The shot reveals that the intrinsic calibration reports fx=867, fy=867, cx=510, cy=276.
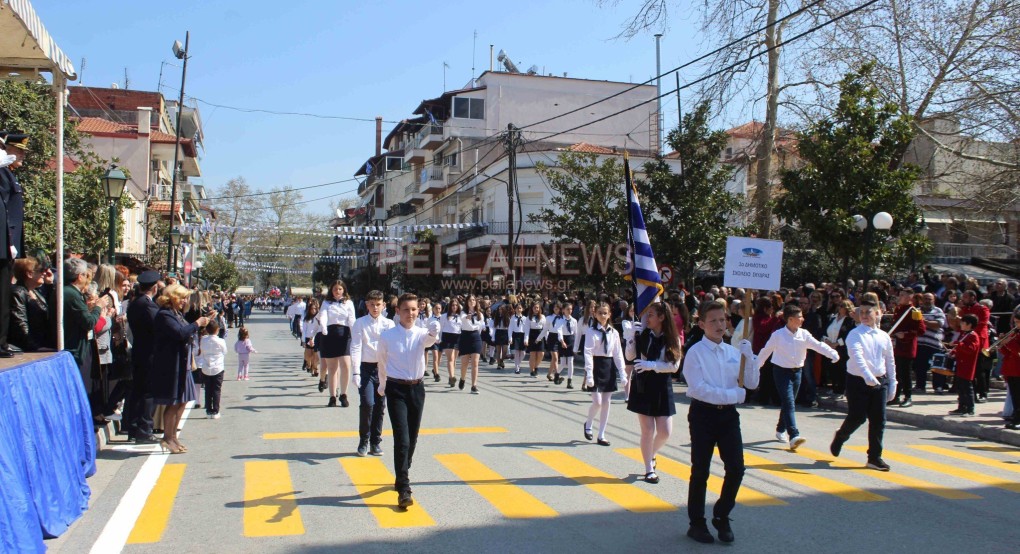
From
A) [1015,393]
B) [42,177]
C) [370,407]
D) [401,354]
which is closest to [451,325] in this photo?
[370,407]

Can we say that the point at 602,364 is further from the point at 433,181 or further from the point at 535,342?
the point at 433,181

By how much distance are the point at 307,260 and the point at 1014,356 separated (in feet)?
290

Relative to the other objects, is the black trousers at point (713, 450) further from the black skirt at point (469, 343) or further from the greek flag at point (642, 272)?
the black skirt at point (469, 343)

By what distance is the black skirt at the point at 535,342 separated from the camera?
20.7m

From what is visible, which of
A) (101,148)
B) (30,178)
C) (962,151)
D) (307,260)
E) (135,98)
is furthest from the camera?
(307,260)

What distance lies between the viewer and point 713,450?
6.27 m

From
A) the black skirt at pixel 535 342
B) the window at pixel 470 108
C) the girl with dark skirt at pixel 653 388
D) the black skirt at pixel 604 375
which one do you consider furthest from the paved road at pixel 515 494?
the window at pixel 470 108

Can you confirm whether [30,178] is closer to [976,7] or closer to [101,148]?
[976,7]

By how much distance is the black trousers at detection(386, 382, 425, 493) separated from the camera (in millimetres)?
7191

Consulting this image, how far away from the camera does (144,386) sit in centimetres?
982

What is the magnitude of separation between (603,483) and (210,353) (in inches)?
258

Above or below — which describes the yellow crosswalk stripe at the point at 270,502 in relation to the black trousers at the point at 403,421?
below

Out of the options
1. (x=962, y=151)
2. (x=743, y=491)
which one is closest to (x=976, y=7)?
(x=962, y=151)

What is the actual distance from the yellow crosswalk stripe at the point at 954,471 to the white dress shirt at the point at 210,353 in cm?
856
